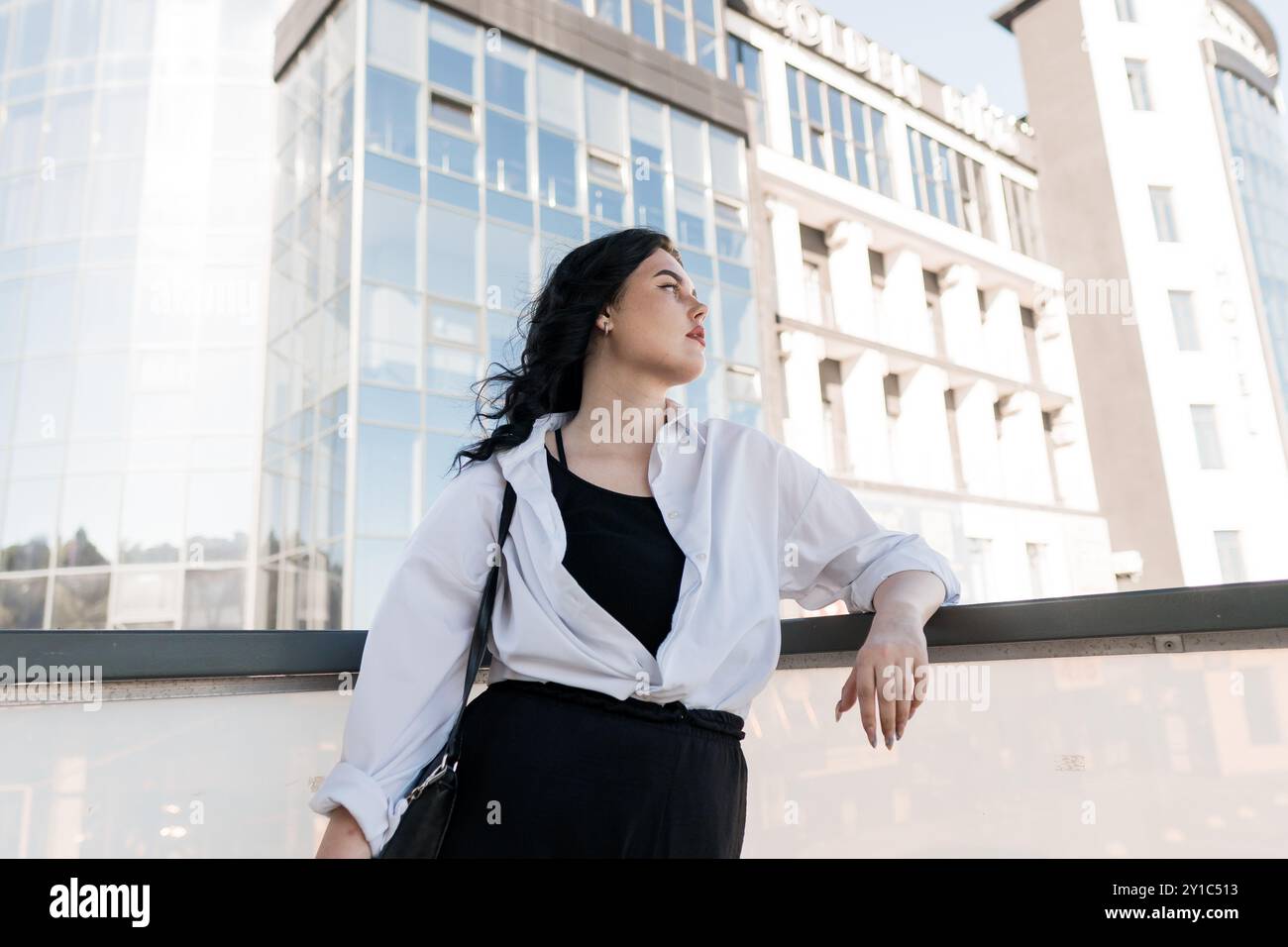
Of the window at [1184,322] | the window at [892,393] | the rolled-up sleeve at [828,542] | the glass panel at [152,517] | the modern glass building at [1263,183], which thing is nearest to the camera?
the rolled-up sleeve at [828,542]

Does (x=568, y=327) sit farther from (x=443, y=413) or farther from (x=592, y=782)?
(x=443, y=413)

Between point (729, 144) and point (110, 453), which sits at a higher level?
point (729, 144)

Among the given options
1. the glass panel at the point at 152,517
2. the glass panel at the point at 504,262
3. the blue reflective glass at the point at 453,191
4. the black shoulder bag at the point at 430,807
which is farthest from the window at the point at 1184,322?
the black shoulder bag at the point at 430,807

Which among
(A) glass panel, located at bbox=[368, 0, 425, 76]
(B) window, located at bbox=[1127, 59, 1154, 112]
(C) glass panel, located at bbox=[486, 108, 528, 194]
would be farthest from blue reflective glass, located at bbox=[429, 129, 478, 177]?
(B) window, located at bbox=[1127, 59, 1154, 112]

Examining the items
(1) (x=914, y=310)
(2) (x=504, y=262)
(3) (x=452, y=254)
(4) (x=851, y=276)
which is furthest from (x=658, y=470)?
(1) (x=914, y=310)

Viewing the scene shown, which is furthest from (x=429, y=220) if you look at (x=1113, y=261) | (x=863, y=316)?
(x=1113, y=261)

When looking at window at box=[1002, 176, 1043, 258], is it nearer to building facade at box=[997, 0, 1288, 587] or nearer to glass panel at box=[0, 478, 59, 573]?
building facade at box=[997, 0, 1288, 587]

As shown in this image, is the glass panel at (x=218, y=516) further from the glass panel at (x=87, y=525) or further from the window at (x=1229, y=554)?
the window at (x=1229, y=554)

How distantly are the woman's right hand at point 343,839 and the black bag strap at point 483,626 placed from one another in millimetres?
179

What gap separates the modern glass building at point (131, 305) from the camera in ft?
60.6

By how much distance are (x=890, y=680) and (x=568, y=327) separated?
1.25 meters
